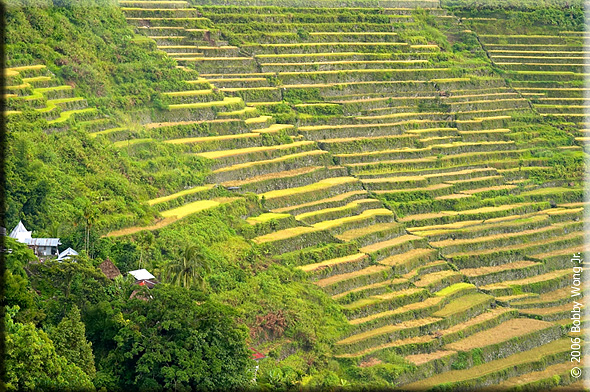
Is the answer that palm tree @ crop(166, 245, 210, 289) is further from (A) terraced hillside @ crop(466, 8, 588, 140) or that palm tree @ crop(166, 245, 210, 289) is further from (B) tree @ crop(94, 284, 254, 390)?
(A) terraced hillside @ crop(466, 8, 588, 140)

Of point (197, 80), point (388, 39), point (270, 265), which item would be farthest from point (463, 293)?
point (388, 39)

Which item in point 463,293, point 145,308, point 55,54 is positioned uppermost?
point 55,54

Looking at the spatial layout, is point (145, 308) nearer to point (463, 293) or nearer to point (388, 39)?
point (463, 293)

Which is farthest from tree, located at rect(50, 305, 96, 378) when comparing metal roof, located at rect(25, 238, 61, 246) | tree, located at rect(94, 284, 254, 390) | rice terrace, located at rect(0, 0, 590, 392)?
metal roof, located at rect(25, 238, 61, 246)

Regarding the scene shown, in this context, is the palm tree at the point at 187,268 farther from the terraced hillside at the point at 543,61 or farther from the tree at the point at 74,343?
the terraced hillside at the point at 543,61

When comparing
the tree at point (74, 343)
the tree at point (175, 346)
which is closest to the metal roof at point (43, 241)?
→ the tree at point (175, 346)

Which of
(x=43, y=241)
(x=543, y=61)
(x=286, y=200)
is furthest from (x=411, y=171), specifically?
(x=43, y=241)

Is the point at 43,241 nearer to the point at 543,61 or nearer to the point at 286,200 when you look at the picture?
the point at 286,200
